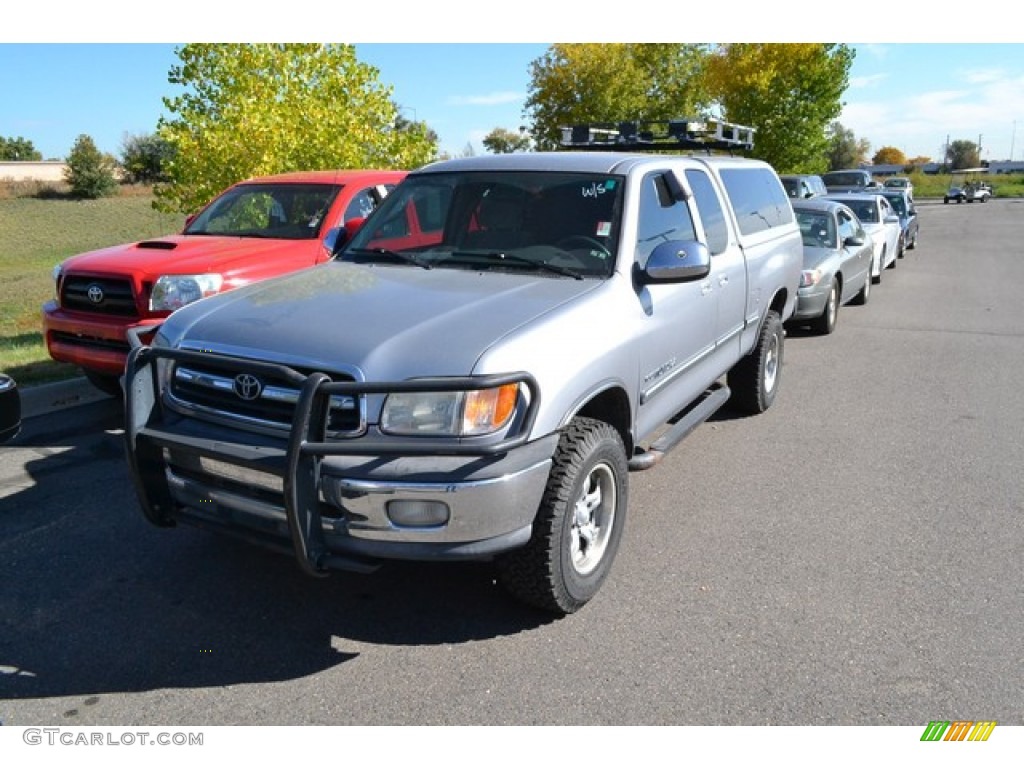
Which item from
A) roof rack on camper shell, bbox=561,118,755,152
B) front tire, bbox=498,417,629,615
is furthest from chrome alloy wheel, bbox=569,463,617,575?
roof rack on camper shell, bbox=561,118,755,152

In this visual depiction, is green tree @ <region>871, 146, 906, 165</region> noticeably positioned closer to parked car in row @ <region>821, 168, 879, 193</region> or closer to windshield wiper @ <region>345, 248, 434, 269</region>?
parked car in row @ <region>821, 168, 879, 193</region>

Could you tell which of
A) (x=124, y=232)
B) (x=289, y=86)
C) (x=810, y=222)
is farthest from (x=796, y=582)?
(x=124, y=232)

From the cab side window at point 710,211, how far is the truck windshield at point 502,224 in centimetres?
96

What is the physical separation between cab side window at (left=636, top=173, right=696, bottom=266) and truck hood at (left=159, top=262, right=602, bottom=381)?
0.59 m

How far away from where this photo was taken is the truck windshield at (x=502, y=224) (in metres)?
4.29

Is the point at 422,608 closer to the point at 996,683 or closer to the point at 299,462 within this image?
the point at 299,462

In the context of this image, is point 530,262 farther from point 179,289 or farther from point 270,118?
point 270,118

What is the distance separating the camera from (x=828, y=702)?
3129mm

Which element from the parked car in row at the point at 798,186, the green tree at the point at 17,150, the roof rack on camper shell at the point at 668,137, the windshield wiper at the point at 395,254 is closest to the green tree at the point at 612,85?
the parked car in row at the point at 798,186

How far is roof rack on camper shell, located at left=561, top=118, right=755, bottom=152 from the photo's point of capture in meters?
7.11

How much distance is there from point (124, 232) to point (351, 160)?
971 inches

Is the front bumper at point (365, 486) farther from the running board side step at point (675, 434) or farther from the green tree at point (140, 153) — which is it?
the green tree at point (140, 153)

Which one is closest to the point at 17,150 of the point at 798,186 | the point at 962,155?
the point at 798,186

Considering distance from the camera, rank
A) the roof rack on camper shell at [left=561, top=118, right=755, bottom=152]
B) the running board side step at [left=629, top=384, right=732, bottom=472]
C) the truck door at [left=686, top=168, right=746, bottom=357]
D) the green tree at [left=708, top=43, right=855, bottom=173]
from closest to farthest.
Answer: the running board side step at [left=629, top=384, right=732, bottom=472], the truck door at [left=686, top=168, right=746, bottom=357], the roof rack on camper shell at [left=561, top=118, right=755, bottom=152], the green tree at [left=708, top=43, right=855, bottom=173]
